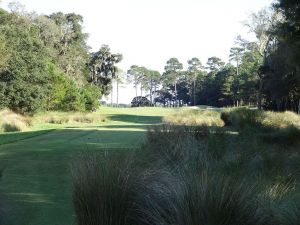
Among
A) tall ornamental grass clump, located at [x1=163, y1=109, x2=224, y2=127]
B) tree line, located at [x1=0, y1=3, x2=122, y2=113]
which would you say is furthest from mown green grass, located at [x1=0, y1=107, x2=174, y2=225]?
tree line, located at [x1=0, y1=3, x2=122, y2=113]

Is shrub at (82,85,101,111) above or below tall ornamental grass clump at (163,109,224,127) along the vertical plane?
above

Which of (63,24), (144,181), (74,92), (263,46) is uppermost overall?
(63,24)

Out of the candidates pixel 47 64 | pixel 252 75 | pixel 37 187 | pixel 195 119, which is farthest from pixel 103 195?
pixel 252 75

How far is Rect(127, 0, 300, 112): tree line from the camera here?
19862 mm

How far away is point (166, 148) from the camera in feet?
27.1

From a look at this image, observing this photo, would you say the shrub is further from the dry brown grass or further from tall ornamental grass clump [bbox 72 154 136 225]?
tall ornamental grass clump [bbox 72 154 136 225]

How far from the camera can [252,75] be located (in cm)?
7769

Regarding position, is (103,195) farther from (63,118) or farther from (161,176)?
(63,118)

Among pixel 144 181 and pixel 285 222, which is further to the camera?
pixel 144 181

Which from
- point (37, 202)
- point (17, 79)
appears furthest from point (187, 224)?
point (17, 79)

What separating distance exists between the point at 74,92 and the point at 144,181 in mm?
43768

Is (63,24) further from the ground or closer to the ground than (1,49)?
further from the ground

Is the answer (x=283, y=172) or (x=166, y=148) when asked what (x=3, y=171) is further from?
(x=283, y=172)

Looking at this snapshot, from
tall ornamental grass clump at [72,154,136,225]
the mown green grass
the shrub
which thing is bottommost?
the mown green grass
